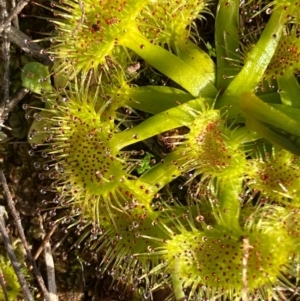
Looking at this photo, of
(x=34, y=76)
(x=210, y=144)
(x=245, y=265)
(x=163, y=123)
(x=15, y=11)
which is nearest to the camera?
(x=245, y=265)

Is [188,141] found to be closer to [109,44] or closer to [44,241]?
[109,44]

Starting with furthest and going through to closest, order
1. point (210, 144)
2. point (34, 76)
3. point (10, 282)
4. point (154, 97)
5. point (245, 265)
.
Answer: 1. point (10, 282)
2. point (34, 76)
3. point (154, 97)
4. point (210, 144)
5. point (245, 265)

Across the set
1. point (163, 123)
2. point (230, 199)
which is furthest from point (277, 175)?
point (163, 123)

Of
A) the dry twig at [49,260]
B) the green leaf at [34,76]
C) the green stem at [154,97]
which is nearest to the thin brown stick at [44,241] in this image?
the dry twig at [49,260]

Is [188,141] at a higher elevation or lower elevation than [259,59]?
lower

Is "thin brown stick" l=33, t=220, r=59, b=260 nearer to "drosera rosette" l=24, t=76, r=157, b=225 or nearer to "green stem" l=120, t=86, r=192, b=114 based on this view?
"drosera rosette" l=24, t=76, r=157, b=225

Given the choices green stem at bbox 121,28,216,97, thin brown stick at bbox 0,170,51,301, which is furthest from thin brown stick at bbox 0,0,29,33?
thin brown stick at bbox 0,170,51,301

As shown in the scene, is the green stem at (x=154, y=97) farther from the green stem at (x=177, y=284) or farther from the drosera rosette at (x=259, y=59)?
the green stem at (x=177, y=284)
